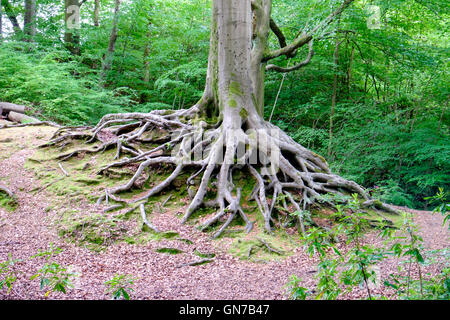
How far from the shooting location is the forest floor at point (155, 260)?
11.0ft

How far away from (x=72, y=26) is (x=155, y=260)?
14200 mm

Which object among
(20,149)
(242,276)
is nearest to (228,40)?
(242,276)

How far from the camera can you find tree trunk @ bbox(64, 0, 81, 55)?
14.2m

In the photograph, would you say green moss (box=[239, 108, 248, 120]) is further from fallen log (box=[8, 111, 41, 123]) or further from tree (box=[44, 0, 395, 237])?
fallen log (box=[8, 111, 41, 123])

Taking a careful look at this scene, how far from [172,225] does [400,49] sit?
7192 mm

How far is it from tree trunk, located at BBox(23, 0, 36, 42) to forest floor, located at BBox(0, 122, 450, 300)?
1166 centimetres

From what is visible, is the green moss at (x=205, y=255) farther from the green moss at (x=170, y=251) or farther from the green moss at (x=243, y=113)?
the green moss at (x=243, y=113)

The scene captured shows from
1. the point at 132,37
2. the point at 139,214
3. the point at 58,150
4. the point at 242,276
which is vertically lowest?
the point at 242,276

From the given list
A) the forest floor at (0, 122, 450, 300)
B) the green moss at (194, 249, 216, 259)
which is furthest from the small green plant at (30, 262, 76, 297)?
the green moss at (194, 249, 216, 259)

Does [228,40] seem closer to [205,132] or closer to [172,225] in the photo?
[205,132]

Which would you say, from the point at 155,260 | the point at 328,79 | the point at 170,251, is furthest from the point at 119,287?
the point at 328,79

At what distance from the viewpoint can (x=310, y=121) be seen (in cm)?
1220

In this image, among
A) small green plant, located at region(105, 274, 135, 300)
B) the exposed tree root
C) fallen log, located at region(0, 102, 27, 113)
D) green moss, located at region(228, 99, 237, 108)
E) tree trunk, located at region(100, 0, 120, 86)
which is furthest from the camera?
tree trunk, located at region(100, 0, 120, 86)

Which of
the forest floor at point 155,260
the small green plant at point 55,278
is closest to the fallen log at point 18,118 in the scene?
the forest floor at point 155,260
